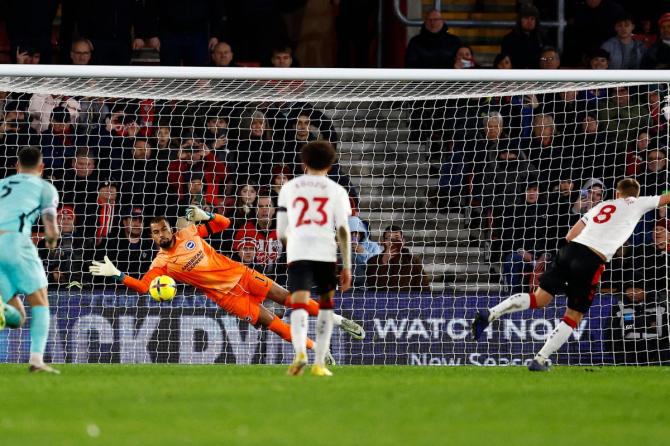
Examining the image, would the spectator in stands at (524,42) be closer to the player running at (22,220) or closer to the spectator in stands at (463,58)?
the spectator in stands at (463,58)

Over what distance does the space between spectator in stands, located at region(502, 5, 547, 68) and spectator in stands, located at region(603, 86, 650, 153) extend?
170 cm

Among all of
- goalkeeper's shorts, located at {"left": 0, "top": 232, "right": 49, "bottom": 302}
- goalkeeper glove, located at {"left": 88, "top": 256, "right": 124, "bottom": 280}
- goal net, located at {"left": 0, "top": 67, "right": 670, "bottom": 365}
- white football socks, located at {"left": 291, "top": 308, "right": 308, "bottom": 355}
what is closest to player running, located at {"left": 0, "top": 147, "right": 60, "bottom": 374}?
goalkeeper's shorts, located at {"left": 0, "top": 232, "right": 49, "bottom": 302}

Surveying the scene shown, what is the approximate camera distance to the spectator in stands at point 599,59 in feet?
57.2

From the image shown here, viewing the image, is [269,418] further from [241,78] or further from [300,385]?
[241,78]

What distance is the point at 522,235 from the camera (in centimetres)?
1584

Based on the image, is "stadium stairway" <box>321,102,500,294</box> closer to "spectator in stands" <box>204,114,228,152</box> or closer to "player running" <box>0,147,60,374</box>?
"spectator in stands" <box>204,114,228,152</box>

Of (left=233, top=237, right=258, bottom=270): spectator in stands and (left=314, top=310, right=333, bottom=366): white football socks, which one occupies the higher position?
(left=233, top=237, right=258, bottom=270): spectator in stands

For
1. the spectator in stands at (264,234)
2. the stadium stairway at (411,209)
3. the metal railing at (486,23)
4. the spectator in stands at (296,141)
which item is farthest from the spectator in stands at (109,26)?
the metal railing at (486,23)

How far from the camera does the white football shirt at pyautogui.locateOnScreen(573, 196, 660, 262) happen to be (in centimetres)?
1220

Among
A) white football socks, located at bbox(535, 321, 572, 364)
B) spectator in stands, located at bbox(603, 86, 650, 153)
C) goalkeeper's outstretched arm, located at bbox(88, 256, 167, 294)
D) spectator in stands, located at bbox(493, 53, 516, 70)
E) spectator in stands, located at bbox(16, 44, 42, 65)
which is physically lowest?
white football socks, located at bbox(535, 321, 572, 364)

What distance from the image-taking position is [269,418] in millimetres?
7625

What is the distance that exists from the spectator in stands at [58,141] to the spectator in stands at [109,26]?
142 centimetres

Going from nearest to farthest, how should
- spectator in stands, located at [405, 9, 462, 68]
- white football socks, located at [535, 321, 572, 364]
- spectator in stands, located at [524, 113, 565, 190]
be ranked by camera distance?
white football socks, located at [535, 321, 572, 364] → spectator in stands, located at [524, 113, 565, 190] → spectator in stands, located at [405, 9, 462, 68]

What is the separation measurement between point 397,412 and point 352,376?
2.91m
